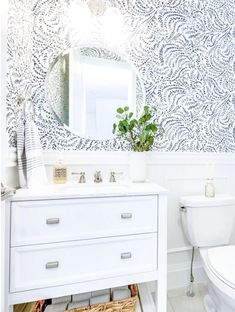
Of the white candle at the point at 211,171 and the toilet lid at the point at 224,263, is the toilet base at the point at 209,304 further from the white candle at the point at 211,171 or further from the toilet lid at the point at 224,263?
the white candle at the point at 211,171

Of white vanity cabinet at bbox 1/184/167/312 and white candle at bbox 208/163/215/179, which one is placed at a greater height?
white candle at bbox 208/163/215/179

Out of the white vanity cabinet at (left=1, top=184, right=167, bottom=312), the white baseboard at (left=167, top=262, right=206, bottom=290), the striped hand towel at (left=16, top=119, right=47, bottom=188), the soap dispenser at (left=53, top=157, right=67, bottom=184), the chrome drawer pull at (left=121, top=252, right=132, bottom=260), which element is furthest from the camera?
the white baseboard at (left=167, top=262, right=206, bottom=290)

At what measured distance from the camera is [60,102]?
1643 mm

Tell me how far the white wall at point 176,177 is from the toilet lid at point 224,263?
45cm

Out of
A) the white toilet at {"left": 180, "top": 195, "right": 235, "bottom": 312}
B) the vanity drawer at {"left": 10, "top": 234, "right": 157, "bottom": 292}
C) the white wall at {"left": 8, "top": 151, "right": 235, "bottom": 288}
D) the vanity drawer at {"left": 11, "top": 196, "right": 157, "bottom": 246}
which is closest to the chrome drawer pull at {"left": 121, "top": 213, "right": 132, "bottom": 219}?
the vanity drawer at {"left": 11, "top": 196, "right": 157, "bottom": 246}

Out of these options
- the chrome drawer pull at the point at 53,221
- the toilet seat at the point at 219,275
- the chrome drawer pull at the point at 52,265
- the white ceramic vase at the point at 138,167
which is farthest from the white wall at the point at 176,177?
the chrome drawer pull at the point at 52,265

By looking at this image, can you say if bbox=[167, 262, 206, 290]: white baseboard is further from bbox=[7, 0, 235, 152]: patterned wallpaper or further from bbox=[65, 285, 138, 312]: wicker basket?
bbox=[7, 0, 235, 152]: patterned wallpaper

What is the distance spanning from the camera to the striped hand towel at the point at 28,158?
135cm

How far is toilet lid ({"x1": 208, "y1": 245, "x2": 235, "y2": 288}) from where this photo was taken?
117 centimetres

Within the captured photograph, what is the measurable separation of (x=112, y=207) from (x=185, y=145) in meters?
0.97

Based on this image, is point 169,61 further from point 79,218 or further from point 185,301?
point 185,301

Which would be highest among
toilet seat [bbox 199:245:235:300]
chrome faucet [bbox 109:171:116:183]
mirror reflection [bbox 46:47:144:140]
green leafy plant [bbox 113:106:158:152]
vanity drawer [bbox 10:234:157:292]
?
mirror reflection [bbox 46:47:144:140]

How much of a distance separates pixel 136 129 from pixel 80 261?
1018 millimetres

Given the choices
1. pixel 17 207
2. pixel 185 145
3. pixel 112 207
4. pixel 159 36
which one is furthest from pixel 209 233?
pixel 159 36
